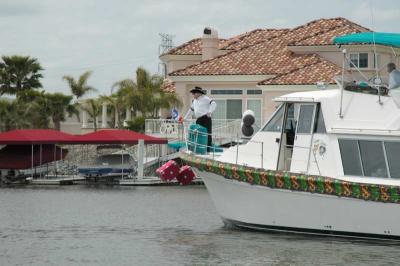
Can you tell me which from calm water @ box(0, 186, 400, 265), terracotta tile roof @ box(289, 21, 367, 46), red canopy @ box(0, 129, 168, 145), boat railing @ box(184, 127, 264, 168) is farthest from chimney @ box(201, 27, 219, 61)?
boat railing @ box(184, 127, 264, 168)

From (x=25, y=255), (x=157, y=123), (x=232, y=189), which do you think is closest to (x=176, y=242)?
(x=232, y=189)

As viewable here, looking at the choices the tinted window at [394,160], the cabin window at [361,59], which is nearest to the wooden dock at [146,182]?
the cabin window at [361,59]

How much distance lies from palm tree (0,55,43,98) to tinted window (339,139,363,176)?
169 feet

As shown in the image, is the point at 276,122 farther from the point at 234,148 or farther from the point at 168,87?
the point at 168,87

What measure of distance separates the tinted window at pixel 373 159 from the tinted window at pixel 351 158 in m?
0.12

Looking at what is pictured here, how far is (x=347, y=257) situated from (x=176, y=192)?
19572 mm

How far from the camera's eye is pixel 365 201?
2091cm

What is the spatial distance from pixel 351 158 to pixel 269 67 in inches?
1285

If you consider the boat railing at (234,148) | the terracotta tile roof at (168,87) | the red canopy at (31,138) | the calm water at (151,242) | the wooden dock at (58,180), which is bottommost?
the wooden dock at (58,180)

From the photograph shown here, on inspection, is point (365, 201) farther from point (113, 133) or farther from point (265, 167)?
point (113, 133)

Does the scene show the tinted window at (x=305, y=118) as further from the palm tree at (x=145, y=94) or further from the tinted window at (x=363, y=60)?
the palm tree at (x=145, y=94)

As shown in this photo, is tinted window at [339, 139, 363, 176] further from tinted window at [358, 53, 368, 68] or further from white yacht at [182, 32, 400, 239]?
tinted window at [358, 53, 368, 68]

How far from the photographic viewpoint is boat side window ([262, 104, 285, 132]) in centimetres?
2273

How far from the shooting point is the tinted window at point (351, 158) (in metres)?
21.3
